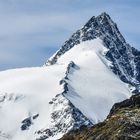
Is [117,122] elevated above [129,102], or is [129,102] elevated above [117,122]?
[129,102]

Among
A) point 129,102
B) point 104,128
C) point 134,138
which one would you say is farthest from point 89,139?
point 129,102

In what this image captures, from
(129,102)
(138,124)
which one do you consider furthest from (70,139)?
(138,124)

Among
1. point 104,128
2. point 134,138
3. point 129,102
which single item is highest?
point 129,102

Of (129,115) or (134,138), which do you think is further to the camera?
(129,115)

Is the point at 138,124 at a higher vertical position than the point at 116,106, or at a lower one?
lower

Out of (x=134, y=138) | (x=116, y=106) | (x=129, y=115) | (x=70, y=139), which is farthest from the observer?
(x=116, y=106)

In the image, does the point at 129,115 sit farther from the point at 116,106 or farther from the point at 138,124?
the point at 116,106

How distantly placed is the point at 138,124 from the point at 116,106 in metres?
33.0

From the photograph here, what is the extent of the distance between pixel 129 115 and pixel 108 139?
5960 millimetres

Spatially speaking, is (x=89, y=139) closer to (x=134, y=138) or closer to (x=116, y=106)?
(x=134, y=138)

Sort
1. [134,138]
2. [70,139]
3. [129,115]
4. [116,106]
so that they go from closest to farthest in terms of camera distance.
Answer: [134,138], [129,115], [70,139], [116,106]

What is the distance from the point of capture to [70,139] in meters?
126

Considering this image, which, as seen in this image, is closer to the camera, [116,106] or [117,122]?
[117,122]

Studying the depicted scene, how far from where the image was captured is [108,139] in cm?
10612
